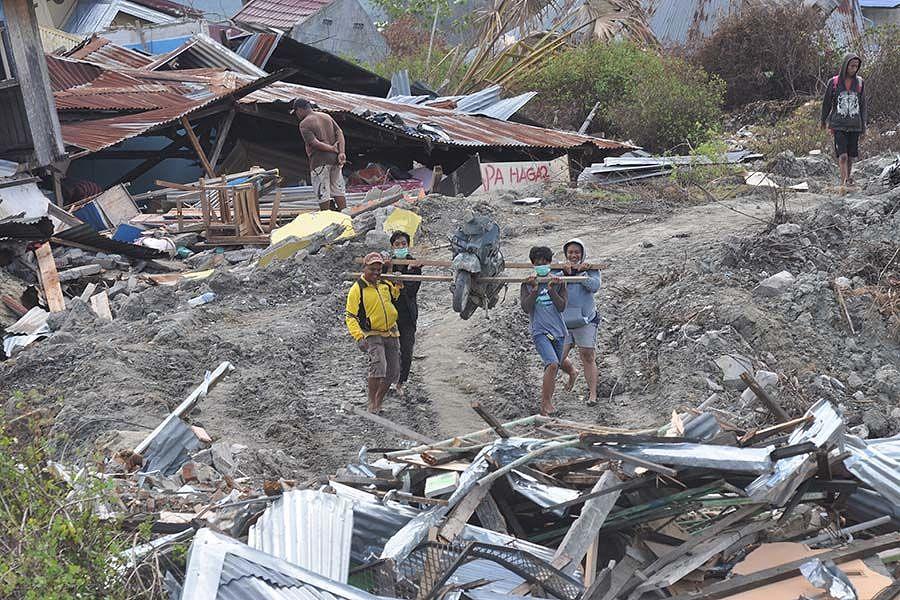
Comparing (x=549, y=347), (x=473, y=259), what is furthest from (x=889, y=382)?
(x=473, y=259)

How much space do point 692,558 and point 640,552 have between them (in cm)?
28

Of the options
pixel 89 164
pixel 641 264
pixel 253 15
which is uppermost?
pixel 253 15

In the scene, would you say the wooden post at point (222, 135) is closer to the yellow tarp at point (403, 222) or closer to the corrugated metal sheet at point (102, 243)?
the corrugated metal sheet at point (102, 243)

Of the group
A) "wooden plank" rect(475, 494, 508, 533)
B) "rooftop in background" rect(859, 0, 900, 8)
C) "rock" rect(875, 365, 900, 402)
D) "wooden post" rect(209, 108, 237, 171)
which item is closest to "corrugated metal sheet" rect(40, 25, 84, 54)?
"wooden post" rect(209, 108, 237, 171)

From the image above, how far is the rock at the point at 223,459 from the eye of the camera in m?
7.28

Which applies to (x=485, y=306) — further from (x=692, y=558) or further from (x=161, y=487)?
(x=692, y=558)

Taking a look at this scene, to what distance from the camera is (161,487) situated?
21.6 feet

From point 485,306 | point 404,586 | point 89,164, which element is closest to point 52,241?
point 89,164

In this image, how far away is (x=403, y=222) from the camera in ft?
45.5

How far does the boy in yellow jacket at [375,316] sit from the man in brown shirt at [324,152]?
6.40 m

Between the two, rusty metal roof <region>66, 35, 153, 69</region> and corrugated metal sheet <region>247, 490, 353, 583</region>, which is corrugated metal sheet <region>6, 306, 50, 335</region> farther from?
rusty metal roof <region>66, 35, 153, 69</region>

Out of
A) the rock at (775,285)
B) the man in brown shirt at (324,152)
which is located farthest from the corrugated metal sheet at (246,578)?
the man in brown shirt at (324,152)

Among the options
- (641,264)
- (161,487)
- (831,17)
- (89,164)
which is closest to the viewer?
(161,487)

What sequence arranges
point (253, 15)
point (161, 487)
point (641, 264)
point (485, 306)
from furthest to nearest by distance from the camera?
point (253, 15), point (641, 264), point (485, 306), point (161, 487)
